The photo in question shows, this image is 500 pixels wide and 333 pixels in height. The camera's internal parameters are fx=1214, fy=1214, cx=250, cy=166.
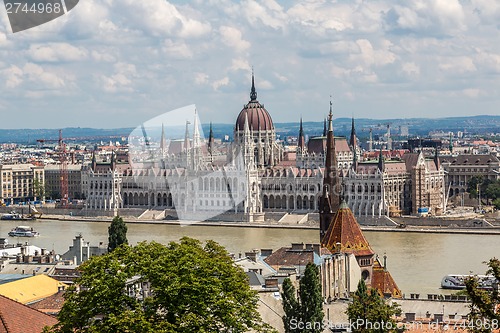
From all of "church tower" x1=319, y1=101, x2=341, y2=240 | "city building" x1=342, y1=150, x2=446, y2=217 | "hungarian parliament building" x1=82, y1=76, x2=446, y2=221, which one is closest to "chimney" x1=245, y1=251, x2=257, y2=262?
"church tower" x1=319, y1=101, x2=341, y2=240

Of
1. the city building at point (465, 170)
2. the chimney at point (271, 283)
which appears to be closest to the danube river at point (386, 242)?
the chimney at point (271, 283)

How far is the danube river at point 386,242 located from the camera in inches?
1250

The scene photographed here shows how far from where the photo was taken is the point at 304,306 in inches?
599

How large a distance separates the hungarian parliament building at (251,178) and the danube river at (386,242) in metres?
5.16

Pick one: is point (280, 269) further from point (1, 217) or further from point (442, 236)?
point (1, 217)

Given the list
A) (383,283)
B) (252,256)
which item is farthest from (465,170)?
(252,256)

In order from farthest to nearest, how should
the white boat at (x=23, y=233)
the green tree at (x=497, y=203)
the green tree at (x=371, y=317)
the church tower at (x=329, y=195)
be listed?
1. the green tree at (x=497, y=203)
2. the white boat at (x=23, y=233)
3. the church tower at (x=329, y=195)
4. the green tree at (x=371, y=317)

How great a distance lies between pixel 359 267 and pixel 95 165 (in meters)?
47.7

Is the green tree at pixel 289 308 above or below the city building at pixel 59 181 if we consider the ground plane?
above

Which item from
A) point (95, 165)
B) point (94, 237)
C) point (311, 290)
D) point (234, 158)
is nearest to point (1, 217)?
point (95, 165)

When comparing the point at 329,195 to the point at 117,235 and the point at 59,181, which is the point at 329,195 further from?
the point at 59,181

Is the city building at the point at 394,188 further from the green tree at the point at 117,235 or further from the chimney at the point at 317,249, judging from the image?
the chimney at the point at 317,249

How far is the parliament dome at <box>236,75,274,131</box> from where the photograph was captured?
64750 mm

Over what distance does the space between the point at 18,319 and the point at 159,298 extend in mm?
1612
